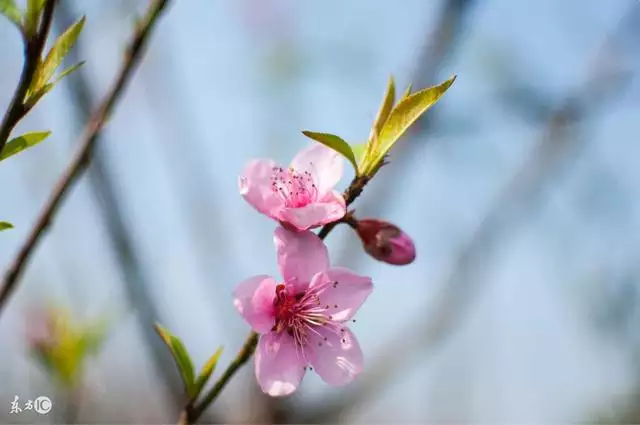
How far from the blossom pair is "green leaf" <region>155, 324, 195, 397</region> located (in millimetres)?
95

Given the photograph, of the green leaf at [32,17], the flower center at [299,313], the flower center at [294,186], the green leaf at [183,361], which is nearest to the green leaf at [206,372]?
the green leaf at [183,361]

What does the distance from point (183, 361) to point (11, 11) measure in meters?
0.47

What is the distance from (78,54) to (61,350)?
0.76 meters

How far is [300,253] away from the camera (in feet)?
3.01

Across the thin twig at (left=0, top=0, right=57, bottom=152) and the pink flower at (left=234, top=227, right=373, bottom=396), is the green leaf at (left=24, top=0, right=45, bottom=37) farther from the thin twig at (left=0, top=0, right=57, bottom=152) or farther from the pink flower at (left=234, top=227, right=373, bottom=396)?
the pink flower at (left=234, top=227, right=373, bottom=396)

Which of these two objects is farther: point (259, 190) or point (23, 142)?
point (259, 190)

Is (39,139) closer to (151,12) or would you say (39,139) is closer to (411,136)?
(151,12)

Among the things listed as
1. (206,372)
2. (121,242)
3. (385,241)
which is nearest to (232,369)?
→ (206,372)

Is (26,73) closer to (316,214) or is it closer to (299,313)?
(316,214)

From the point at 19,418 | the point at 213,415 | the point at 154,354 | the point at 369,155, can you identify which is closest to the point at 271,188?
the point at 369,155

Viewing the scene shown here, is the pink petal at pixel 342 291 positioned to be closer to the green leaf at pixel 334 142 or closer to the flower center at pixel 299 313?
the flower center at pixel 299 313

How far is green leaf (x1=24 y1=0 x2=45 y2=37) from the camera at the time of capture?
761 mm

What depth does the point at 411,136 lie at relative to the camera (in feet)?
7.79

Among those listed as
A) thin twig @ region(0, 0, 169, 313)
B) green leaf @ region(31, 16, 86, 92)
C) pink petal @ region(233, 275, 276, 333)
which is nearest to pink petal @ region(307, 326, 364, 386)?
pink petal @ region(233, 275, 276, 333)
